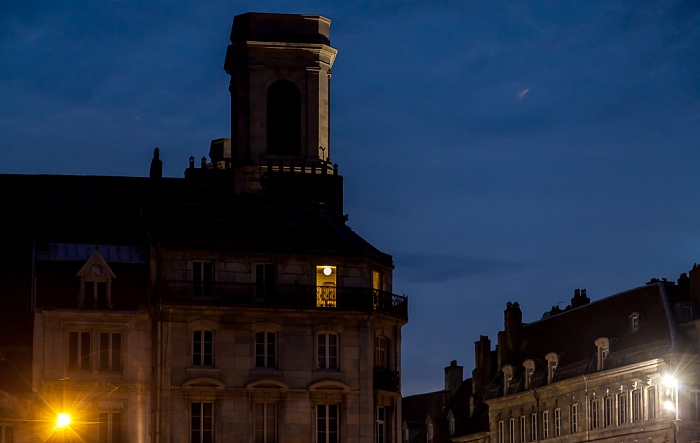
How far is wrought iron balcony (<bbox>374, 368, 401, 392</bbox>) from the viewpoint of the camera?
90125mm

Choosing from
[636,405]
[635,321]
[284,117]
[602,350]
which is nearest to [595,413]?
[602,350]

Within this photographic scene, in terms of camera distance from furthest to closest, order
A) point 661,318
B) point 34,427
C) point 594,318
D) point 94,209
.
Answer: point 594,318, point 661,318, point 94,209, point 34,427

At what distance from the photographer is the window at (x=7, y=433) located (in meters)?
86.4

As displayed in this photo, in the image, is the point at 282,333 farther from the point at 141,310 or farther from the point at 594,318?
the point at 594,318

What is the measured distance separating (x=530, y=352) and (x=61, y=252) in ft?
181

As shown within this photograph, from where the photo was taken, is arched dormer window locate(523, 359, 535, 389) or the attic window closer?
the attic window

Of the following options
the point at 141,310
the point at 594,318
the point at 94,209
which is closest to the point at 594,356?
the point at 594,318

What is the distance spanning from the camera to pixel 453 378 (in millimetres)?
158750

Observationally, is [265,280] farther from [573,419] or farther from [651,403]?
[573,419]

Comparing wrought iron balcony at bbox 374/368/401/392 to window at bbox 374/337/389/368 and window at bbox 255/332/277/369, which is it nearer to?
window at bbox 374/337/389/368

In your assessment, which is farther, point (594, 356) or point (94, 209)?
point (594, 356)

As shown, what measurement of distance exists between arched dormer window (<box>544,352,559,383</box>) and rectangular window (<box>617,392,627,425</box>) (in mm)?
9546

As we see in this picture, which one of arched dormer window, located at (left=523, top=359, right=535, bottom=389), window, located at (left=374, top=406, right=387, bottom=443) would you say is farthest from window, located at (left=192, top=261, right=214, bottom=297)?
arched dormer window, located at (left=523, top=359, right=535, bottom=389)

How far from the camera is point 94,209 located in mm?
104375
